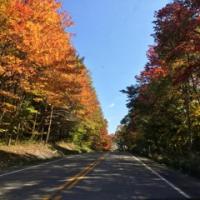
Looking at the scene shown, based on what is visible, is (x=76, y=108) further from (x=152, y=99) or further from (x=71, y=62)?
(x=71, y=62)

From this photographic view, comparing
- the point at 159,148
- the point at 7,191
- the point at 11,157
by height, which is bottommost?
the point at 7,191

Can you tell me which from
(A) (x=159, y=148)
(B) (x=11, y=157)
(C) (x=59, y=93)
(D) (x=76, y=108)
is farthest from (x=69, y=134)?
(B) (x=11, y=157)

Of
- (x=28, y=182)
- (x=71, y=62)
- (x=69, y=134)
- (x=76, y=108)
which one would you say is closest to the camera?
(x=28, y=182)

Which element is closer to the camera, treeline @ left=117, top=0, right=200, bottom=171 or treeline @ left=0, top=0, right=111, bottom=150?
treeline @ left=117, top=0, right=200, bottom=171

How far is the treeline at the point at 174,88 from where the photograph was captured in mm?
19078

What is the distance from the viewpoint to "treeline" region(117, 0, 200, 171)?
19.1 meters

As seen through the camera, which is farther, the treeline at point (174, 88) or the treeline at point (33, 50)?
the treeline at point (33, 50)

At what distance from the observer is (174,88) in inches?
1252

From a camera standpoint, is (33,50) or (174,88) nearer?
(33,50)

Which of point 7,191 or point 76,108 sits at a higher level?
point 76,108

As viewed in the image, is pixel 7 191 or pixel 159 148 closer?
pixel 7 191

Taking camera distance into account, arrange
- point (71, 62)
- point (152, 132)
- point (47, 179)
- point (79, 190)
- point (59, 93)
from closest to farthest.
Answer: point (79, 190) < point (47, 179) < point (71, 62) < point (59, 93) < point (152, 132)

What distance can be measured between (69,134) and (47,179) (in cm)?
5459

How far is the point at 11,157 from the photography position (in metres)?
31.1
